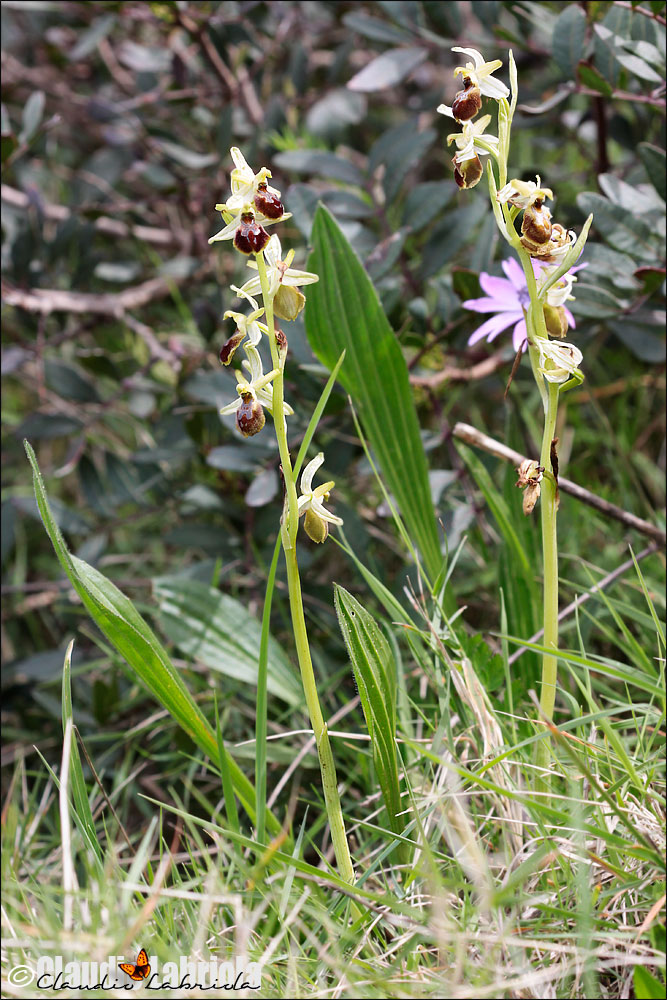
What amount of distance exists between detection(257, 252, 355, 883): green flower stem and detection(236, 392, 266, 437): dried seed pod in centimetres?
2

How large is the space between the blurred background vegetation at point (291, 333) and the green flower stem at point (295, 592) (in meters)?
0.31

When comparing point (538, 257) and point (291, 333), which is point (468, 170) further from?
point (291, 333)

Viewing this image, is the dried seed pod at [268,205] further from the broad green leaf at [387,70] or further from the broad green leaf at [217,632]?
the broad green leaf at [387,70]

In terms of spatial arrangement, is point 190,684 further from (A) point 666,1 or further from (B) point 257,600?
(A) point 666,1

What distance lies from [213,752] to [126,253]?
6.01 feet

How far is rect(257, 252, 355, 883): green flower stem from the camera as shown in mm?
859

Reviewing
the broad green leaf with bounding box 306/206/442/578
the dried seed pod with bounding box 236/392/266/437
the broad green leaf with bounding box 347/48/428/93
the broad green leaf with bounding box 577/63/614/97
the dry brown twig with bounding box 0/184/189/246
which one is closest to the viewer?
the dried seed pod with bounding box 236/392/266/437

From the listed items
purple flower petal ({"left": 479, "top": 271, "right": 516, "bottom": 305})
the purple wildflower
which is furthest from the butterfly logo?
purple flower petal ({"left": 479, "top": 271, "right": 516, "bottom": 305})

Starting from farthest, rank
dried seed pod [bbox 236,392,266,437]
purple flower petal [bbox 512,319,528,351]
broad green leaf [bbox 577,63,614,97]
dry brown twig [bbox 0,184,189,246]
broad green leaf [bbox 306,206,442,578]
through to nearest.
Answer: dry brown twig [bbox 0,184,189,246]
broad green leaf [bbox 577,63,614,97]
broad green leaf [bbox 306,206,442,578]
purple flower petal [bbox 512,319,528,351]
dried seed pod [bbox 236,392,266,437]

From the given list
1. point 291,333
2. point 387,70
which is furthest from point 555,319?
point 387,70

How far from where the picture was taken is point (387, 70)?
5.29 feet

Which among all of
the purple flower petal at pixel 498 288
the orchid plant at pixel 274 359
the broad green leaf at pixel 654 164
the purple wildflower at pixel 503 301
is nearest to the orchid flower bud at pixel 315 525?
the orchid plant at pixel 274 359

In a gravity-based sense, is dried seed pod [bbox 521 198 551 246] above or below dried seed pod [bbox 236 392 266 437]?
above

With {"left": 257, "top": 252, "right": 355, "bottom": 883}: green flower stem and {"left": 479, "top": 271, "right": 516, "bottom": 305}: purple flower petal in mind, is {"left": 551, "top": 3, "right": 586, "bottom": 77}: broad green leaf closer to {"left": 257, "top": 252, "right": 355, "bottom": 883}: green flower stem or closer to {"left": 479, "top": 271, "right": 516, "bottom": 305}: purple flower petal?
{"left": 479, "top": 271, "right": 516, "bottom": 305}: purple flower petal
